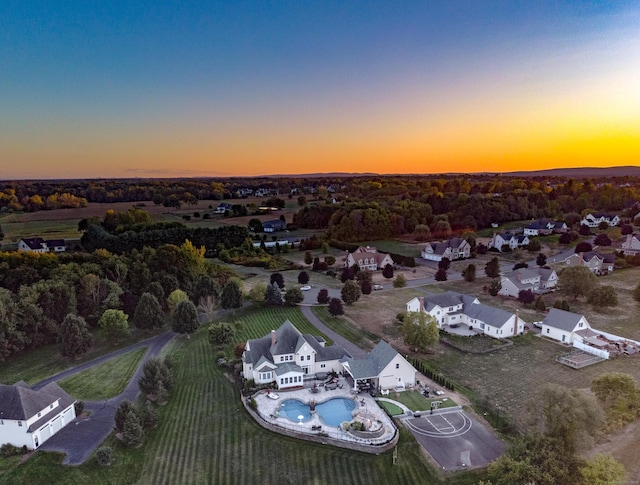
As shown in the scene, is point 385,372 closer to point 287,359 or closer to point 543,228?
point 287,359

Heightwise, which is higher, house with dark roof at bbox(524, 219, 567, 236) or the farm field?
house with dark roof at bbox(524, 219, 567, 236)

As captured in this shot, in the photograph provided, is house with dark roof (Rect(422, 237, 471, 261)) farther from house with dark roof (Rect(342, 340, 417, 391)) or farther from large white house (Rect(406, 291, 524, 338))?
house with dark roof (Rect(342, 340, 417, 391))

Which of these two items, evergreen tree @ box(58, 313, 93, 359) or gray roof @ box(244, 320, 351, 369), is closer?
gray roof @ box(244, 320, 351, 369)

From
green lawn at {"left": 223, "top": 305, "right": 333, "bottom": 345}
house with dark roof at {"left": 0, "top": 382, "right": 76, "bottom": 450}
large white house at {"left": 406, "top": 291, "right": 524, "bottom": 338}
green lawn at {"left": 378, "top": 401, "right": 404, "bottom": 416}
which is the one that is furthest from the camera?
green lawn at {"left": 223, "top": 305, "right": 333, "bottom": 345}

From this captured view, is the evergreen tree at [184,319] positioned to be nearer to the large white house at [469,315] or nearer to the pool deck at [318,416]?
the pool deck at [318,416]

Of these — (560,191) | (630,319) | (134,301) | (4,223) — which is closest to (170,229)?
(134,301)

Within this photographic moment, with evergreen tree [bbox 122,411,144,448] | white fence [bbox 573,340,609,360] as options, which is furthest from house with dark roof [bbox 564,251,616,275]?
evergreen tree [bbox 122,411,144,448]
